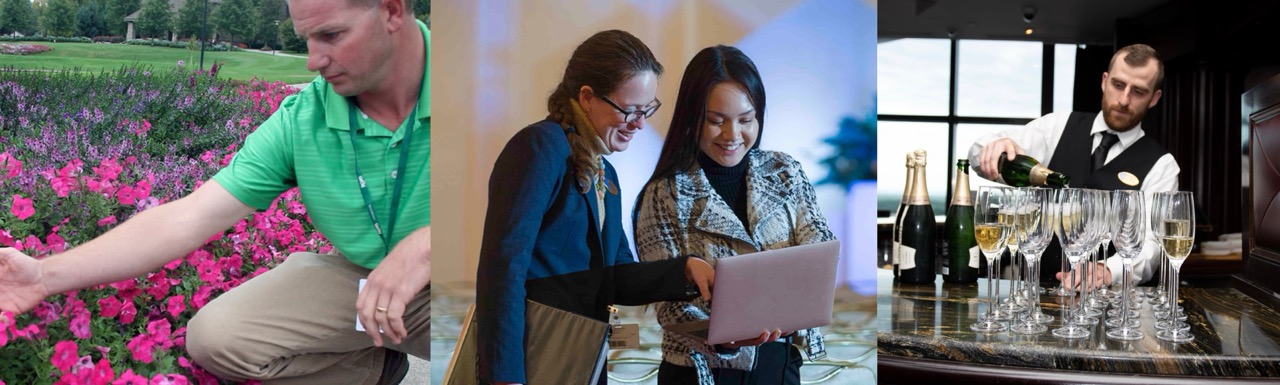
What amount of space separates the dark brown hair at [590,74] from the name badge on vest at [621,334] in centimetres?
18

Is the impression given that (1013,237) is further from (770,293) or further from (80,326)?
(80,326)

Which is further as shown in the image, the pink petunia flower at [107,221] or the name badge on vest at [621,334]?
the pink petunia flower at [107,221]

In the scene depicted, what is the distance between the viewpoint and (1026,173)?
2.47 metres

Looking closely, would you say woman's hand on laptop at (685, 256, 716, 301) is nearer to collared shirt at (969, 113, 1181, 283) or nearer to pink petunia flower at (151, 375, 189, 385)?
pink petunia flower at (151, 375, 189, 385)

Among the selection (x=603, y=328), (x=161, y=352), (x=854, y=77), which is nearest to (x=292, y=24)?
(x=161, y=352)

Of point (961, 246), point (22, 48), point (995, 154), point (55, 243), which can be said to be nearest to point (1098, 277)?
point (961, 246)

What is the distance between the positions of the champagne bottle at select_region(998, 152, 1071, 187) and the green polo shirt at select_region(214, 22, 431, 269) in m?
1.51

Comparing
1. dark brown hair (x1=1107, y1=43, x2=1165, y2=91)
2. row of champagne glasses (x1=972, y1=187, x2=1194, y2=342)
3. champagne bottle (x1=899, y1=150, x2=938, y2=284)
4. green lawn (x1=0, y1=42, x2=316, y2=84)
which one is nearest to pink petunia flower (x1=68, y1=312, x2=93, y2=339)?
green lawn (x1=0, y1=42, x2=316, y2=84)

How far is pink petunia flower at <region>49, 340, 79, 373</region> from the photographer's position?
1.49m

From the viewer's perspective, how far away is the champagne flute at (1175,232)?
5.13 ft

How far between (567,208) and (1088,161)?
2.39m

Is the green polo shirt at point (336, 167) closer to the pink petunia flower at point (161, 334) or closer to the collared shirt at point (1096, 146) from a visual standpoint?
the pink petunia flower at point (161, 334)

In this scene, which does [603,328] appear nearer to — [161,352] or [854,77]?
[854,77]

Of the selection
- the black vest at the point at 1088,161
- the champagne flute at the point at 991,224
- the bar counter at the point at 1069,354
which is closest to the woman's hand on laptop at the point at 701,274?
the bar counter at the point at 1069,354
